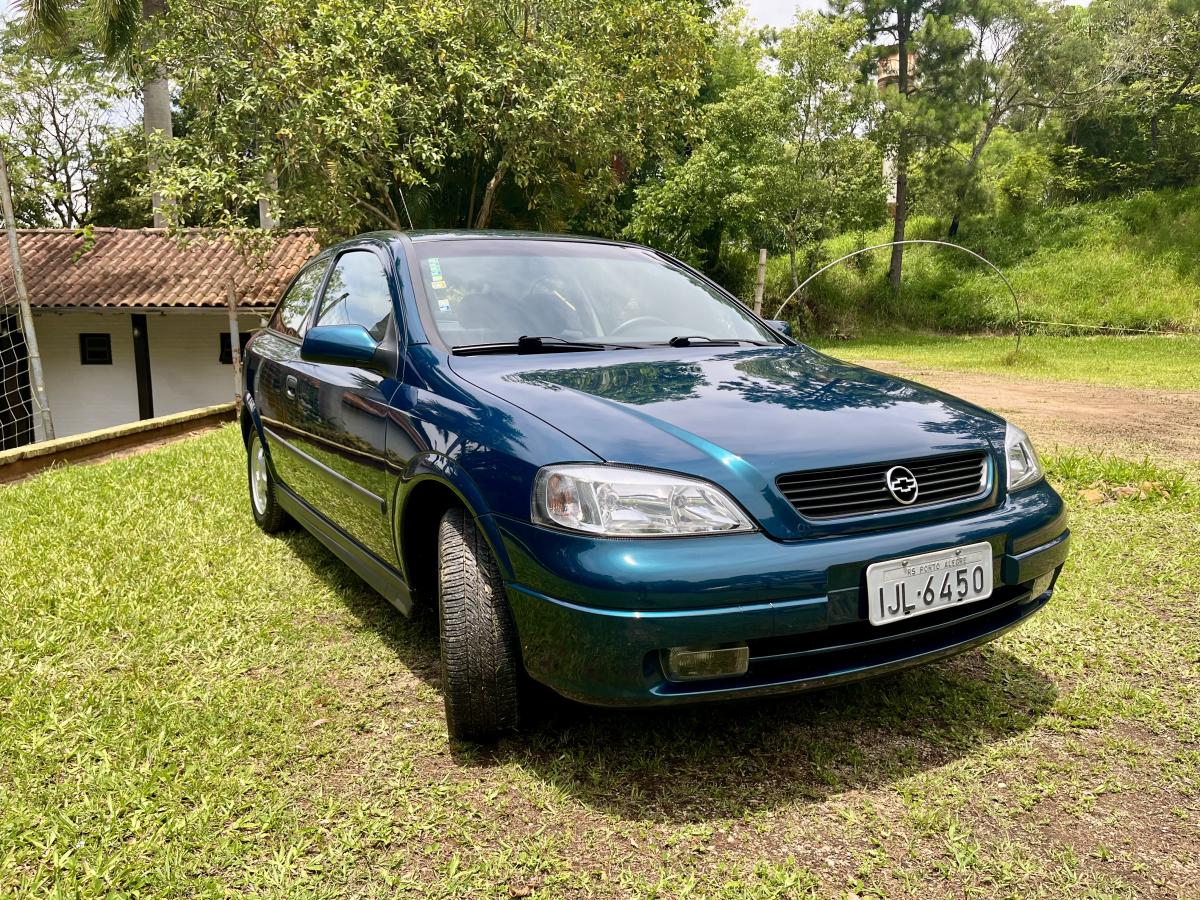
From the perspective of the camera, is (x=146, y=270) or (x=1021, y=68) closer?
(x=146, y=270)

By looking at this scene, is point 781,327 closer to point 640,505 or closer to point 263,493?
point 640,505

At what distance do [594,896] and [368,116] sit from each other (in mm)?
11640

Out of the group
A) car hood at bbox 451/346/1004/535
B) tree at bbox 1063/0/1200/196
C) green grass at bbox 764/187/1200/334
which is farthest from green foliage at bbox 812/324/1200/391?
car hood at bbox 451/346/1004/535

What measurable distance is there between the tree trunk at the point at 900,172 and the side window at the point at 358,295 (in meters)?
22.7

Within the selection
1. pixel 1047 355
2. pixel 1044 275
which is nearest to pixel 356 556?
pixel 1047 355

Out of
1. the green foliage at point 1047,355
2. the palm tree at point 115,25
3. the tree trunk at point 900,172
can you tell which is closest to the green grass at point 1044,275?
the tree trunk at point 900,172

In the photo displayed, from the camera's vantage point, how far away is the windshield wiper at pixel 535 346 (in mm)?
2820

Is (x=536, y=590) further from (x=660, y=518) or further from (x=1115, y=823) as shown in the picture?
(x=1115, y=823)

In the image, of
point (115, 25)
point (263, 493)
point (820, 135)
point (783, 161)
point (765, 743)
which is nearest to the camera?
point (765, 743)

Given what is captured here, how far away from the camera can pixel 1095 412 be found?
8.97m

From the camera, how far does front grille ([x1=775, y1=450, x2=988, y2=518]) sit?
211cm

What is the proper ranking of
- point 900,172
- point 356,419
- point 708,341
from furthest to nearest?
point 900,172 → point 708,341 → point 356,419

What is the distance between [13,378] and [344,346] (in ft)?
64.5

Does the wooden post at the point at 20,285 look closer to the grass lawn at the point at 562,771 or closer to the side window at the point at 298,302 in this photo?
the side window at the point at 298,302
